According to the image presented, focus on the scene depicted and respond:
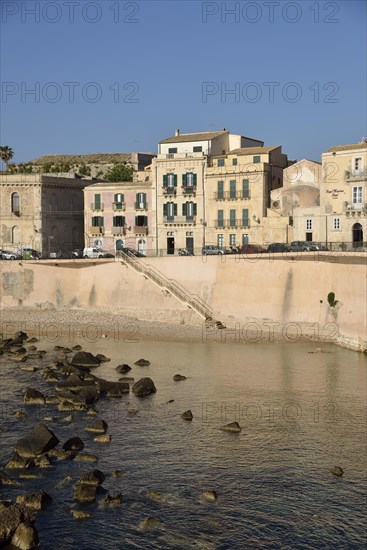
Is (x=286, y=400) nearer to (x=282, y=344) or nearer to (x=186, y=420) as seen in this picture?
(x=186, y=420)

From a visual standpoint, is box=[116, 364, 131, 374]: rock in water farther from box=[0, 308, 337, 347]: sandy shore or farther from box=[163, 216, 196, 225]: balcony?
box=[163, 216, 196, 225]: balcony

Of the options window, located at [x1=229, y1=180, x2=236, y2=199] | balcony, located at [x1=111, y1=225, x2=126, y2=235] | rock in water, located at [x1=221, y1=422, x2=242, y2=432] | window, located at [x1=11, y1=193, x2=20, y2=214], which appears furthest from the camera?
window, located at [x1=11, y1=193, x2=20, y2=214]

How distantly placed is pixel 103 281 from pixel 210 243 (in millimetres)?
12898

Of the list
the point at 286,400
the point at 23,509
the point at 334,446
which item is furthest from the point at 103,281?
the point at 23,509

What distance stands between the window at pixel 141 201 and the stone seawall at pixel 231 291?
12.0 metres

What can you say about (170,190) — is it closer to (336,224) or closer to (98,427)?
(336,224)

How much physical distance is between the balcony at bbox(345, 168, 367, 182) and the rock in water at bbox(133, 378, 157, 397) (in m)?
30.6

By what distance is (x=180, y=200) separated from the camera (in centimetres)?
7519

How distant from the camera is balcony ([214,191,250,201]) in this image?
7275 centimetres

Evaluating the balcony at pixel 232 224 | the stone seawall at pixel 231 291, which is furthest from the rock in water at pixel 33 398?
the balcony at pixel 232 224

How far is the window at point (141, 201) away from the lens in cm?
7681

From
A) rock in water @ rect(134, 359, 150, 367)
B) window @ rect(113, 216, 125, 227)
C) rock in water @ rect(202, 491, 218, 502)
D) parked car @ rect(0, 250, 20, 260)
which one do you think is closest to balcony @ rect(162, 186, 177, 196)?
window @ rect(113, 216, 125, 227)

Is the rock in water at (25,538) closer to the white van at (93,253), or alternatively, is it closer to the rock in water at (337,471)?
the rock in water at (337,471)

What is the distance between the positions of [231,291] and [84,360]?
52.5 feet
